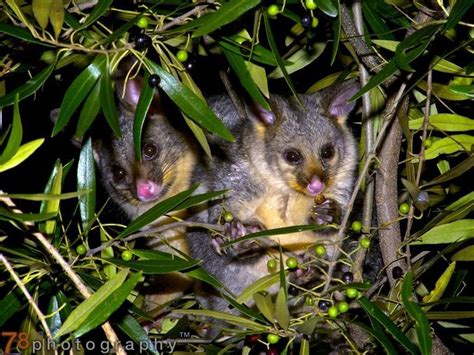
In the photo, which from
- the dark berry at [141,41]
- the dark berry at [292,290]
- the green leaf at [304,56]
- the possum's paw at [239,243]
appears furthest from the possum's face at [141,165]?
the dark berry at [141,41]

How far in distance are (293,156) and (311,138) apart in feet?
0.49

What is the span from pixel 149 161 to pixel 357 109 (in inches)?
41.3

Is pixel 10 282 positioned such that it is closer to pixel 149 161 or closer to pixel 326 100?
pixel 149 161

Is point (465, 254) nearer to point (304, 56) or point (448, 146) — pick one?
point (448, 146)

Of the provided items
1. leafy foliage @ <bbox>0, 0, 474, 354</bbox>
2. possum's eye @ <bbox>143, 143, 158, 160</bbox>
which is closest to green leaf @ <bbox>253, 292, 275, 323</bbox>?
leafy foliage @ <bbox>0, 0, 474, 354</bbox>

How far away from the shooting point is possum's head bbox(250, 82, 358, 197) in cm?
371

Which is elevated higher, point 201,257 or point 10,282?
point 10,282

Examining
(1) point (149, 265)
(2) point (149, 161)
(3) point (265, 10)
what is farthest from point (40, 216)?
(2) point (149, 161)

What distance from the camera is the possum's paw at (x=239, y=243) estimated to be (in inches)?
135

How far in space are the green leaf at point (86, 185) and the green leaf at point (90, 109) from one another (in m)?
0.27

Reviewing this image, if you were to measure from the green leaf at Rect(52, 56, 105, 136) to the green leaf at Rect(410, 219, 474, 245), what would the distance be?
3.78 ft

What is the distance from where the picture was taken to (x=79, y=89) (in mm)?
2486

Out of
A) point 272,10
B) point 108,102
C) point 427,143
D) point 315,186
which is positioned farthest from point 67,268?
point 315,186

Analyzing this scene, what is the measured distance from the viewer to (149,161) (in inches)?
161
